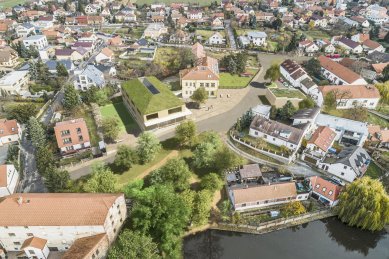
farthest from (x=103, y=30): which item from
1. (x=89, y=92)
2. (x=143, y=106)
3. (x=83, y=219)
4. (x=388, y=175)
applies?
(x=388, y=175)

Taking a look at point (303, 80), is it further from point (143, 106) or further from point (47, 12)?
point (47, 12)

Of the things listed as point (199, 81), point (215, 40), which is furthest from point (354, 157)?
point (215, 40)

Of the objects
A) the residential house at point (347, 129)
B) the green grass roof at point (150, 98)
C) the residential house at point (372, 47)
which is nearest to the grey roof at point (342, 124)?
the residential house at point (347, 129)

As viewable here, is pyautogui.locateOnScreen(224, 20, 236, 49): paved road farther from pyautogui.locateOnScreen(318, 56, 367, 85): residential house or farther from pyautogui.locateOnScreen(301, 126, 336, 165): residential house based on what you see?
pyautogui.locateOnScreen(301, 126, 336, 165): residential house

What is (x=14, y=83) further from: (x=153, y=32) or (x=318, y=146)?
(x=318, y=146)

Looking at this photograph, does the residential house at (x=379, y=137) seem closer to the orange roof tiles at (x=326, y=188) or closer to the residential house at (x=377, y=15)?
the orange roof tiles at (x=326, y=188)

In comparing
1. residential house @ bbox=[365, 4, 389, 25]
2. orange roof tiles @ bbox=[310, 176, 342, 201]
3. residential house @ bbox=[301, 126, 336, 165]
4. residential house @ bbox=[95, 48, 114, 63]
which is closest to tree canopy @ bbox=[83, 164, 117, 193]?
orange roof tiles @ bbox=[310, 176, 342, 201]
